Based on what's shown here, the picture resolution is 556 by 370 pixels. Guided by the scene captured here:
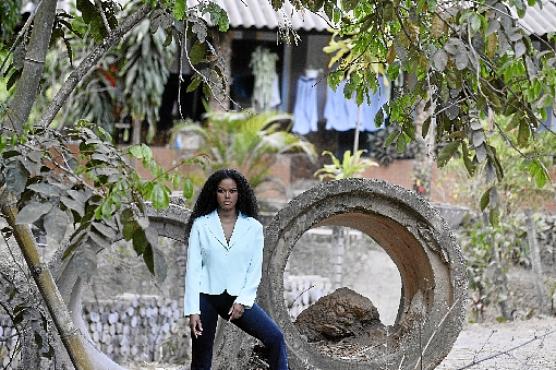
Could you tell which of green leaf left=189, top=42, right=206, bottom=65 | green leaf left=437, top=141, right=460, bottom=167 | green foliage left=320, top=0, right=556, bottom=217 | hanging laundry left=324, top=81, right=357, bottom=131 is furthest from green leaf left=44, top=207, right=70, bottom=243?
hanging laundry left=324, top=81, right=357, bottom=131

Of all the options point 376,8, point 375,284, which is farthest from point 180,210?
point 375,284

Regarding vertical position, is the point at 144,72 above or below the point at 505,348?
above

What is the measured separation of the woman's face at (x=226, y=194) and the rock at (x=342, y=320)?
1.90 m

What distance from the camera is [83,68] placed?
4.78 meters

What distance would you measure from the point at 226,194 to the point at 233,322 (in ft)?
2.20

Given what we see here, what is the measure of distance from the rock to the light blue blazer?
180 cm

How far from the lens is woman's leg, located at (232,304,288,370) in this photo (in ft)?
19.0

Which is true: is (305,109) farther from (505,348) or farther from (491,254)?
(505,348)

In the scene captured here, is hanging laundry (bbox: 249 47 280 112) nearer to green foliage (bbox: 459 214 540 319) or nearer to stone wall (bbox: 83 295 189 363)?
green foliage (bbox: 459 214 540 319)

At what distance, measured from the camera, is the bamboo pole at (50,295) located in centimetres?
431

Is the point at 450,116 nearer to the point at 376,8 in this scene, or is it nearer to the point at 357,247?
the point at 376,8

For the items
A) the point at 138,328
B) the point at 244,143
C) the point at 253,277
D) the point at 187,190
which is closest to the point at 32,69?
the point at 187,190

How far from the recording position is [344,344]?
24.2 ft

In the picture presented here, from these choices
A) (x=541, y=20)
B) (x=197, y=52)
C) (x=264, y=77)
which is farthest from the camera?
(x=264, y=77)
